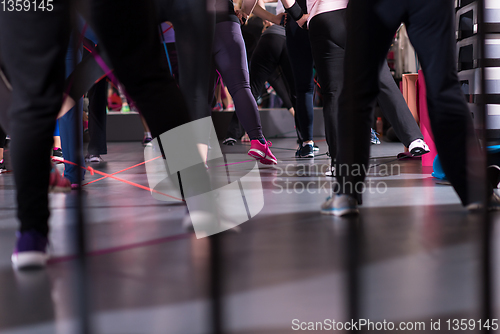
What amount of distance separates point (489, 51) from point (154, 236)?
163 cm

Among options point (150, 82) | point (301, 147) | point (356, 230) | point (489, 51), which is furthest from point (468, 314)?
point (301, 147)

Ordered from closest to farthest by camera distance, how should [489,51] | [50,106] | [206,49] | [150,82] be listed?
[50,106], [150,82], [206,49], [489,51]

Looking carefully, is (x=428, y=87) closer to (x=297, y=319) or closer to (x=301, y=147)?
(x=297, y=319)

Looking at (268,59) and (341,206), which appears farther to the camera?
(268,59)

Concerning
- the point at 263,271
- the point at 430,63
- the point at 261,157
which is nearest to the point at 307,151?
the point at 261,157

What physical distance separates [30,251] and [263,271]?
47cm

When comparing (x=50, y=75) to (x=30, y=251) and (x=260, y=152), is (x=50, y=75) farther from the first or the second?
(x=260, y=152)

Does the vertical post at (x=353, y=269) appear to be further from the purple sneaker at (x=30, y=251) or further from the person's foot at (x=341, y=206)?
the purple sneaker at (x=30, y=251)

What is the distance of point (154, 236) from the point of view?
106 centimetres

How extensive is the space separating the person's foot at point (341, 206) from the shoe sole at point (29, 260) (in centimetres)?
73

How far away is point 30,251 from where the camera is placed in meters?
→ 0.88

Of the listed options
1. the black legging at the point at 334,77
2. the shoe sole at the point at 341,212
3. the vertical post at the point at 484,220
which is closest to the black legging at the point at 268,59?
the black legging at the point at 334,77

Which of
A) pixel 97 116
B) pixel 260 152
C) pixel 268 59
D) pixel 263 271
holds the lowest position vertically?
pixel 263 271

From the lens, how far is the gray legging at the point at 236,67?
187cm
